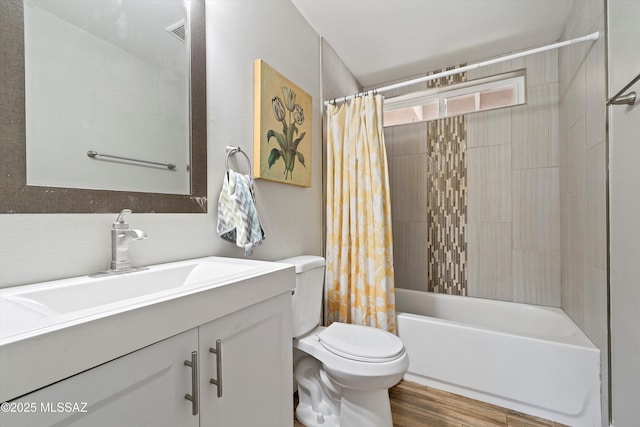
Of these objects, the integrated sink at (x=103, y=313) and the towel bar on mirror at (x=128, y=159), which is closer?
the integrated sink at (x=103, y=313)

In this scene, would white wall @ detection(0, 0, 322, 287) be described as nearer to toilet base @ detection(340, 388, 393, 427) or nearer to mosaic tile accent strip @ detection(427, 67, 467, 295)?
toilet base @ detection(340, 388, 393, 427)

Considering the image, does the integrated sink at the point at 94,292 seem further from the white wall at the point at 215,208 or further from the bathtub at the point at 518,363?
the bathtub at the point at 518,363

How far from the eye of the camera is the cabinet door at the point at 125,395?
44 cm

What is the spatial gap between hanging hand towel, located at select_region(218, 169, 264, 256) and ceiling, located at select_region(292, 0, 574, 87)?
1.39 meters

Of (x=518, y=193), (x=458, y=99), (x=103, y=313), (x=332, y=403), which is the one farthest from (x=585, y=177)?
(x=103, y=313)

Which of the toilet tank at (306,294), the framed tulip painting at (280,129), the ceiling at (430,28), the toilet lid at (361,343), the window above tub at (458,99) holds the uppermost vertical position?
the ceiling at (430,28)

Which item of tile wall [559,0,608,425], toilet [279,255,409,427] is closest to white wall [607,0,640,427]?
tile wall [559,0,608,425]

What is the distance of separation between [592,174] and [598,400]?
3.93 ft

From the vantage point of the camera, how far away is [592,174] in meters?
1.56

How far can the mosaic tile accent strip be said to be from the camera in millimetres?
2533

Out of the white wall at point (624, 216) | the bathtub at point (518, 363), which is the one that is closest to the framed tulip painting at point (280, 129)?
the bathtub at point (518, 363)

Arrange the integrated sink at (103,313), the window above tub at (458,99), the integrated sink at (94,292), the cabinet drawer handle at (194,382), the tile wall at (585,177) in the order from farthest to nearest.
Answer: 1. the window above tub at (458,99)
2. the tile wall at (585,177)
3. the cabinet drawer handle at (194,382)
4. the integrated sink at (94,292)
5. the integrated sink at (103,313)

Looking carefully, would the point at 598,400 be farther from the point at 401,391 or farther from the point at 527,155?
the point at 527,155

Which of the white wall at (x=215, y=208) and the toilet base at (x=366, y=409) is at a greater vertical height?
the white wall at (x=215, y=208)
